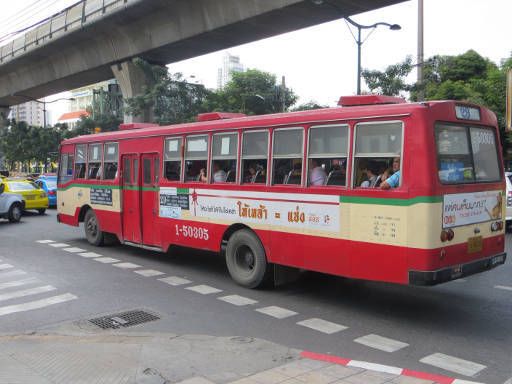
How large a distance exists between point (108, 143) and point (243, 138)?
4935 millimetres

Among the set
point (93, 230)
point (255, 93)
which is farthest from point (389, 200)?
point (255, 93)

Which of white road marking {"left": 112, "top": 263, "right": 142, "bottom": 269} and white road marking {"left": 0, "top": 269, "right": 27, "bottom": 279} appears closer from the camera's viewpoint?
white road marking {"left": 0, "top": 269, "right": 27, "bottom": 279}

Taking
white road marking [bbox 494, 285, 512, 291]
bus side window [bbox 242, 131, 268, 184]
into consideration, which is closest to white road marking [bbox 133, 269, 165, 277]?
bus side window [bbox 242, 131, 268, 184]

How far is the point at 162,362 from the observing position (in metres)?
5.14

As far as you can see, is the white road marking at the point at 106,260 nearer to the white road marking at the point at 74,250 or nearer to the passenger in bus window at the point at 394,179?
the white road marking at the point at 74,250

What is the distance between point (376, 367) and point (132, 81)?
25.2m

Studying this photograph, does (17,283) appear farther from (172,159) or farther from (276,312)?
(276,312)

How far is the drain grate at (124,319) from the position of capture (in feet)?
21.7

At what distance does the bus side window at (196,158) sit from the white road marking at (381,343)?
4.41 metres

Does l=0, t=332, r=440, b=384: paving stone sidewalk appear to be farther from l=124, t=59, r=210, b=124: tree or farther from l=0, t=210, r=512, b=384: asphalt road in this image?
l=124, t=59, r=210, b=124: tree

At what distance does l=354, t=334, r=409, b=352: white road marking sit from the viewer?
19.0 ft

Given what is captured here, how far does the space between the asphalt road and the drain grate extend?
0.57 feet

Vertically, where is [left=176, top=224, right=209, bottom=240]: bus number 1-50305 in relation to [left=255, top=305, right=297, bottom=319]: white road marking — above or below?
above

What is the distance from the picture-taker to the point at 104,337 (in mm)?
6000
